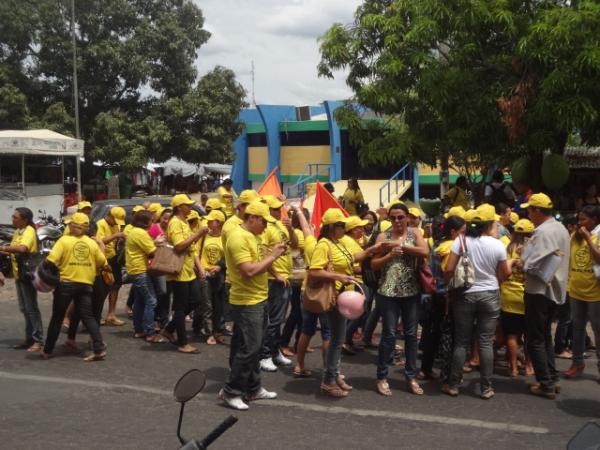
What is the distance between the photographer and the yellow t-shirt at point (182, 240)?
8.01 metres

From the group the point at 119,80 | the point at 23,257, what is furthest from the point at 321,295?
the point at 119,80

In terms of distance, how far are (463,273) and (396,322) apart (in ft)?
2.47

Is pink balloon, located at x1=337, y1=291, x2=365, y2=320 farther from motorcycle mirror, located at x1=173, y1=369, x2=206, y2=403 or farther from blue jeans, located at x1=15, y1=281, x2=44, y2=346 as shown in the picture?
blue jeans, located at x1=15, y1=281, x2=44, y2=346

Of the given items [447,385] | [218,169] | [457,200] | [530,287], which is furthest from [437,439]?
[218,169]

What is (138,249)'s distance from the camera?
8.52 metres

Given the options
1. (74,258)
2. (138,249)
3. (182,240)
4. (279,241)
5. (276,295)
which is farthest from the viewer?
(138,249)

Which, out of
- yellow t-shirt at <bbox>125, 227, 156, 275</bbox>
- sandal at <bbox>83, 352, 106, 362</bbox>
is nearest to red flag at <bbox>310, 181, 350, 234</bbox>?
yellow t-shirt at <bbox>125, 227, 156, 275</bbox>

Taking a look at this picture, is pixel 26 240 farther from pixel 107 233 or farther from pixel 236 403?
pixel 236 403

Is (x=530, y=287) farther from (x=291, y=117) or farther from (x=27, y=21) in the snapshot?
(x=291, y=117)

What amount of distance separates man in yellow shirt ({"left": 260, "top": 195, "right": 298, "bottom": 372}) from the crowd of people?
→ 0.02 m

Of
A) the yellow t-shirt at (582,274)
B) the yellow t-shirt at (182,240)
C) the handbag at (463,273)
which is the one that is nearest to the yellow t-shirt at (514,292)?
the yellow t-shirt at (582,274)

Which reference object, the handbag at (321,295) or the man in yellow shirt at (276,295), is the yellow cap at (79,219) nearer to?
Result: the man in yellow shirt at (276,295)

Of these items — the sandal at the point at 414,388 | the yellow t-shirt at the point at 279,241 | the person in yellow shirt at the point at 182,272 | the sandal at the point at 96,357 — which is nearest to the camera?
the sandal at the point at 414,388

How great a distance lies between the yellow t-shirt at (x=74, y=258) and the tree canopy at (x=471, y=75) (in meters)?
6.50
